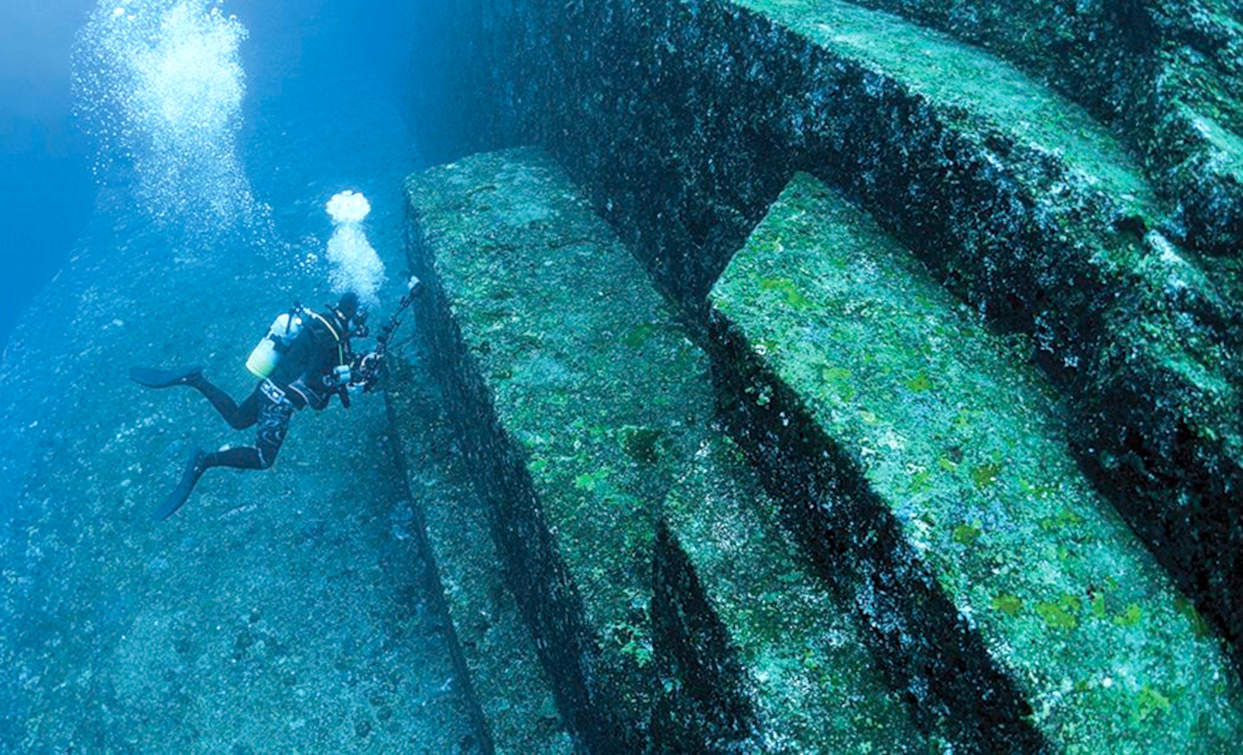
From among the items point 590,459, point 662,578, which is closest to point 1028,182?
point 662,578

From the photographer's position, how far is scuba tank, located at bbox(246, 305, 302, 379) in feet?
26.2

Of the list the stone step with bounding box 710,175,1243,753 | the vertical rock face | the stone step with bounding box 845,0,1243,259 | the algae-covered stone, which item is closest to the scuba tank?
the vertical rock face

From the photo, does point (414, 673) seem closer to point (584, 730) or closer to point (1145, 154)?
point (584, 730)

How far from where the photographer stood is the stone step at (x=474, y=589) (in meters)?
4.77

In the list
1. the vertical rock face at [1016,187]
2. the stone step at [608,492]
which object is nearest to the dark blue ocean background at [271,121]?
the stone step at [608,492]

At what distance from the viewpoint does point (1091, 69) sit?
3549 mm

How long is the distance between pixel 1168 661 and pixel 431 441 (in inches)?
242

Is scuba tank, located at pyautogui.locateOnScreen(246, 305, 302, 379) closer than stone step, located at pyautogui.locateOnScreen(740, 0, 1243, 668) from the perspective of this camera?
No

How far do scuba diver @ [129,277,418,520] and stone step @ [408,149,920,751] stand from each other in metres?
0.86

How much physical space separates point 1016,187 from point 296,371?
757 centimetres

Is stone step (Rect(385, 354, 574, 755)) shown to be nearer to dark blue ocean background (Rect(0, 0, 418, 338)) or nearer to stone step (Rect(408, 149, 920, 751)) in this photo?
stone step (Rect(408, 149, 920, 751))

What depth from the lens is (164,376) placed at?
30.7 ft

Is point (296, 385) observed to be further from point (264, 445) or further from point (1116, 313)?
point (1116, 313)

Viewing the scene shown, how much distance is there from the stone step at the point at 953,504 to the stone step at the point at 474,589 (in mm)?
2859
